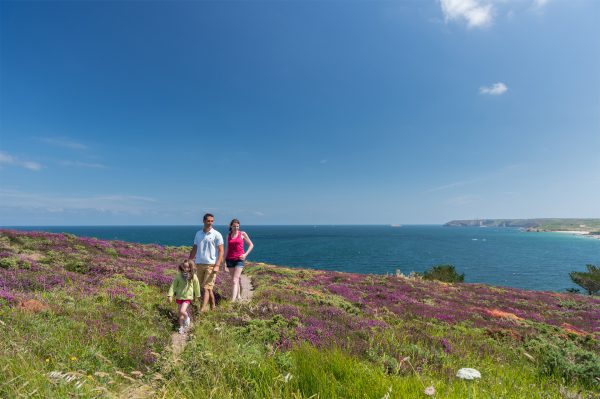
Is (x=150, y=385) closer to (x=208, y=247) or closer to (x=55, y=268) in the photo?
(x=208, y=247)

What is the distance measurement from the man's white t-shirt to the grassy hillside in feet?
5.84

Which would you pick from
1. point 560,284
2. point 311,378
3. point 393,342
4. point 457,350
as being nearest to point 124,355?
point 311,378

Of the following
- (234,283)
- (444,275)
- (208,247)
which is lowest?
(444,275)

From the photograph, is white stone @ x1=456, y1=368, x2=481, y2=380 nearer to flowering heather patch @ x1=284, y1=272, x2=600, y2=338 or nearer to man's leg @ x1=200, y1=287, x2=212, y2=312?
man's leg @ x1=200, y1=287, x2=212, y2=312

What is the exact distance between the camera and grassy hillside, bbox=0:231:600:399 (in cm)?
363

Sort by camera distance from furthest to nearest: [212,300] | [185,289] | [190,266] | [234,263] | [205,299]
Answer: [234,263] < [212,300] < [205,299] < [190,266] < [185,289]

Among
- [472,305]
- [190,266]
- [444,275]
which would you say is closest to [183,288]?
[190,266]

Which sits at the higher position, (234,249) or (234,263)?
(234,249)

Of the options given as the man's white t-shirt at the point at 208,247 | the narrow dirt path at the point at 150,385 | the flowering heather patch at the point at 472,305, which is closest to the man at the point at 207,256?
the man's white t-shirt at the point at 208,247

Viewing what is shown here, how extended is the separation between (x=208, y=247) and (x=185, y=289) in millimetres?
1693

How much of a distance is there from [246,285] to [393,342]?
11.8 meters

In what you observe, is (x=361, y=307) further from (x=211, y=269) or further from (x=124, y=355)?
Answer: (x=124, y=355)

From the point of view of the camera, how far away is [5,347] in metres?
4.70

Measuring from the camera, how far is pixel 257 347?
5918mm
